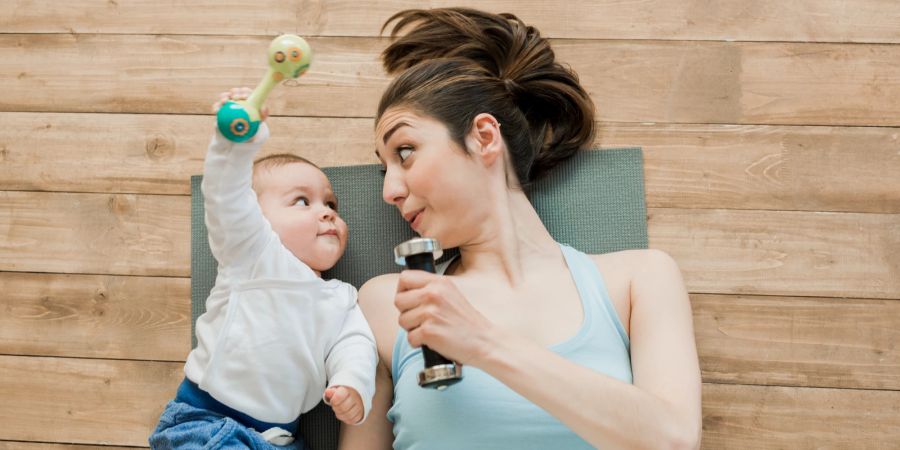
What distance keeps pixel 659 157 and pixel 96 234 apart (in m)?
1.42

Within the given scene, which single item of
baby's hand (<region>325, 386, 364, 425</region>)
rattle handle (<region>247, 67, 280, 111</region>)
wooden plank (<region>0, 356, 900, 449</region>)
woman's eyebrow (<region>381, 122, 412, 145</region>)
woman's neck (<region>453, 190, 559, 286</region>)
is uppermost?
rattle handle (<region>247, 67, 280, 111</region>)

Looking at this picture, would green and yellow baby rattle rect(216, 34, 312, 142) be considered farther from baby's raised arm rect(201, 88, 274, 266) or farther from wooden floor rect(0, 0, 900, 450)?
wooden floor rect(0, 0, 900, 450)

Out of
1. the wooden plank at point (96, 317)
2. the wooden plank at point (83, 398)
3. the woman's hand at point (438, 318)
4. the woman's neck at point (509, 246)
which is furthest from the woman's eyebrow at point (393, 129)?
the wooden plank at point (83, 398)

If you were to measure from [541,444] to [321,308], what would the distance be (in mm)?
493

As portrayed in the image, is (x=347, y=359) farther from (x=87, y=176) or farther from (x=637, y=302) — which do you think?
(x=87, y=176)

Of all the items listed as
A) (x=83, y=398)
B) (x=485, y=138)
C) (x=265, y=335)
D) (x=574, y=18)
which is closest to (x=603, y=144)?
(x=574, y=18)

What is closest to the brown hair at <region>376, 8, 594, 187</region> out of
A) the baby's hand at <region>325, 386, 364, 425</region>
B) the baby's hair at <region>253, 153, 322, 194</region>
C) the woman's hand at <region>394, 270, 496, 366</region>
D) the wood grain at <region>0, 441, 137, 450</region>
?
the baby's hair at <region>253, 153, 322, 194</region>

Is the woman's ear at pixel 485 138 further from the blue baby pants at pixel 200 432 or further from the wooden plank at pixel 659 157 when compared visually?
the blue baby pants at pixel 200 432

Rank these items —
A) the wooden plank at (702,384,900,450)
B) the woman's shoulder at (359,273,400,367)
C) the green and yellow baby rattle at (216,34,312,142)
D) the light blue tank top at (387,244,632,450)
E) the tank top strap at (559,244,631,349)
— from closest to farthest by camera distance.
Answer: the green and yellow baby rattle at (216,34,312,142) < the light blue tank top at (387,244,632,450) < the tank top strap at (559,244,631,349) < the woman's shoulder at (359,273,400,367) < the wooden plank at (702,384,900,450)

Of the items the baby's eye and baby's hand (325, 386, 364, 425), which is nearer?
baby's hand (325, 386, 364, 425)

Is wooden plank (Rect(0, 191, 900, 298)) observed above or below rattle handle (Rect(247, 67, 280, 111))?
below

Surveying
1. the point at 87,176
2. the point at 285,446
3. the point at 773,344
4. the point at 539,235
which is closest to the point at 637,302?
the point at 539,235

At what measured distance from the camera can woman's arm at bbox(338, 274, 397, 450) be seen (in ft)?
5.02

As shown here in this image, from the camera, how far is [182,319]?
189cm
